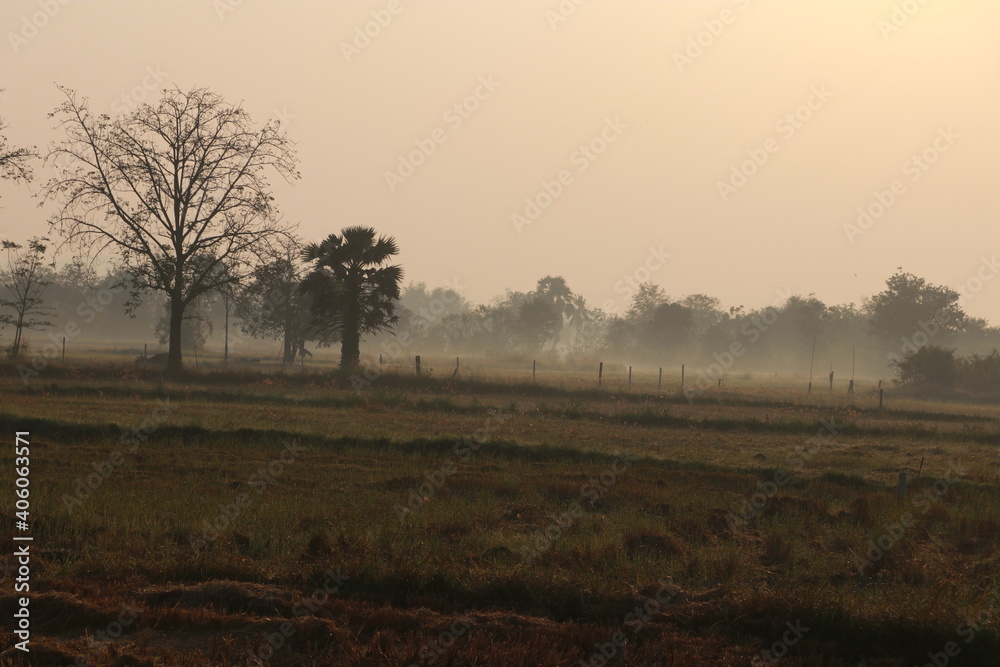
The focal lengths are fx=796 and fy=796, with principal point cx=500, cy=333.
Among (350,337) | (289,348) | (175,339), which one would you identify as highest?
(350,337)

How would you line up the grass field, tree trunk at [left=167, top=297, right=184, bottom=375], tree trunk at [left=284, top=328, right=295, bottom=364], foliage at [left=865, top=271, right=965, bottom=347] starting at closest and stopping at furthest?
the grass field < tree trunk at [left=167, top=297, right=184, bottom=375] < tree trunk at [left=284, top=328, right=295, bottom=364] < foliage at [left=865, top=271, right=965, bottom=347]

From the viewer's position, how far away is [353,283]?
43656 mm

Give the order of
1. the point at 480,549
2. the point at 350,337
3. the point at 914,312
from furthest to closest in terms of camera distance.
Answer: the point at 914,312 → the point at 350,337 → the point at 480,549

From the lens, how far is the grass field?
25.4ft

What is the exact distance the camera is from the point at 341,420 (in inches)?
969

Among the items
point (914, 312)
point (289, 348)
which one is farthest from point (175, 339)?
point (914, 312)

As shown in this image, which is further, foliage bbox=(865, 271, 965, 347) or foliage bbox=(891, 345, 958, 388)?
foliage bbox=(865, 271, 965, 347)

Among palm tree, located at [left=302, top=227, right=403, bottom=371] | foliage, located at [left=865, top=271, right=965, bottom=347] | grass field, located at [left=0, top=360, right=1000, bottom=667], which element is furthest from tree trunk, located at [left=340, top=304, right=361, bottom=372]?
foliage, located at [left=865, top=271, right=965, bottom=347]

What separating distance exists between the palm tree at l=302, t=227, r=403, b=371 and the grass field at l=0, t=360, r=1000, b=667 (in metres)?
20.5

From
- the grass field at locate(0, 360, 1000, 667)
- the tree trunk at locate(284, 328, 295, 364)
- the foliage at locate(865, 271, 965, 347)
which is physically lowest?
the grass field at locate(0, 360, 1000, 667)

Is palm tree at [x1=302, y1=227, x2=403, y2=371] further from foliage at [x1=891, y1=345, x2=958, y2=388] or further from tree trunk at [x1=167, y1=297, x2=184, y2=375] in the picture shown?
foliage at [x1=891, y1=345, x2=958, y2=388]

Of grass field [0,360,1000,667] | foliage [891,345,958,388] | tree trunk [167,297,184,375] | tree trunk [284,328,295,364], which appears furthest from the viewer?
tree trunk [284,328,295,364]

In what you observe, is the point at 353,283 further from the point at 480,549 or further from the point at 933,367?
the point at 933,367

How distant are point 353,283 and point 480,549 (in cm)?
3422
